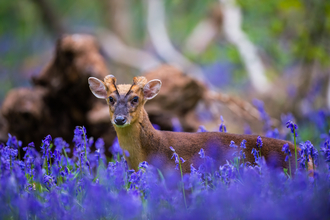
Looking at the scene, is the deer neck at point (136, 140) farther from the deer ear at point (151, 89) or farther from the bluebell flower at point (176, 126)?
the bluebell flower at point (176, 126)

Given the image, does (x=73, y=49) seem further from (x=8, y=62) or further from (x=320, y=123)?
(x=8, y=62)

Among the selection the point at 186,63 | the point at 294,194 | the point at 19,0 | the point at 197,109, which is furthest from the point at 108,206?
the point at 19,0

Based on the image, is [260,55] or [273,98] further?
[260,55]

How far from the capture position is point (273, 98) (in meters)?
8.59

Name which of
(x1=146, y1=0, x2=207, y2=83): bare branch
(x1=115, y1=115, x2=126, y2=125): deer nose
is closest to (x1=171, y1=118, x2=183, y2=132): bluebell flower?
(x1=115, y1=115, x2=126, y2=125): deer nose

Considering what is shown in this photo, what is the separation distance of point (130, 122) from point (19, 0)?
49.4ft

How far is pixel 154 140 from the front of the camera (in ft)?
11.8

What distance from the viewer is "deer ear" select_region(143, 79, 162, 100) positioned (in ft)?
12.3

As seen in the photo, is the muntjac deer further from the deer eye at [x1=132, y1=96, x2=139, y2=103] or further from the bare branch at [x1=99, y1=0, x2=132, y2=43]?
the bare branch at [x1=99, y1=0, x2=132, y2=43]

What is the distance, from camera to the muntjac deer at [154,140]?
136 inches

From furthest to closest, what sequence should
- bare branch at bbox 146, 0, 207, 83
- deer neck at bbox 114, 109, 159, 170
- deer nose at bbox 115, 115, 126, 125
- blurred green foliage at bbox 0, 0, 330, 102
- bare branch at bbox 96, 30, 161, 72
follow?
bare branch at bbox 146, 0, 207, 83 → bare branch at bbox 96, 30, 161, 72 → blurred green foliage at bbox 0, 0, 330, 102 → deer neck at bbox 114, 109, 159, 170 → deer nose at bbox 115, 115, 126, 125

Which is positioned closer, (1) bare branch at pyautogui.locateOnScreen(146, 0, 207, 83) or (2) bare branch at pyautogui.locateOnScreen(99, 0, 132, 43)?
(1) bare branch at pyautogui.locateOnScreen(146, 0, 207, 83)

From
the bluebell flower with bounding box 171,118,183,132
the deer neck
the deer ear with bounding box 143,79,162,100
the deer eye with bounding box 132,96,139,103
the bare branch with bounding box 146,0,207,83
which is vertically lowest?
the deer neck

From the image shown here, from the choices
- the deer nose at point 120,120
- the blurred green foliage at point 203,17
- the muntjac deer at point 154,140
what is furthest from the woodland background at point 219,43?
the deer nose at point 120,120
